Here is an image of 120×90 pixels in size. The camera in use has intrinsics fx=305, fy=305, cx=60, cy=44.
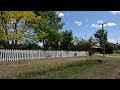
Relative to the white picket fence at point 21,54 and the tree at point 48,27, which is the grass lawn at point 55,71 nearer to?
the white picket fence at point 21,54

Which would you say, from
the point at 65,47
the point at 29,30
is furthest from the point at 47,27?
the point at 65,47

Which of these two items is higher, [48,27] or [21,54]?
[48,27]

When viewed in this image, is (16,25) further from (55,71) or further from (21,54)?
(55,71)

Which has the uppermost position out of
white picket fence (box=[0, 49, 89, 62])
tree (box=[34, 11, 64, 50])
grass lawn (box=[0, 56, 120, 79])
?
tree (box=[34, 11, 64, 50])

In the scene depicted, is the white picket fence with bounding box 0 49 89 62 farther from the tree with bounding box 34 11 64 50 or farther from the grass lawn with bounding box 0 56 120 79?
the grass lawn with bounding box 0 56 120 79

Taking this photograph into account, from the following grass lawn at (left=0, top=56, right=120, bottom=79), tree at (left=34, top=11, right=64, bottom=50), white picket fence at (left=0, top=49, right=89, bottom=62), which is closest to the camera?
grass lawn at (left=0, top=56, right=120, bottom=79)

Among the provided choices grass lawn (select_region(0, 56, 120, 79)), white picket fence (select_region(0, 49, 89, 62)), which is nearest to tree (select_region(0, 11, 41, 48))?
white picket fence (select_region(0, 49, 89, 62))

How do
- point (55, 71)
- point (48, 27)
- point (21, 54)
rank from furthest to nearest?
point (48, 27)
point (21, 54)
point (55, 71)

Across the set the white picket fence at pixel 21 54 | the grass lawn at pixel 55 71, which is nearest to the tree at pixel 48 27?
the white picket fence at pixel 21 54

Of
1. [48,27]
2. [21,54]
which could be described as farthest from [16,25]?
[48,27]

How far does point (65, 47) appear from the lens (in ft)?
212
